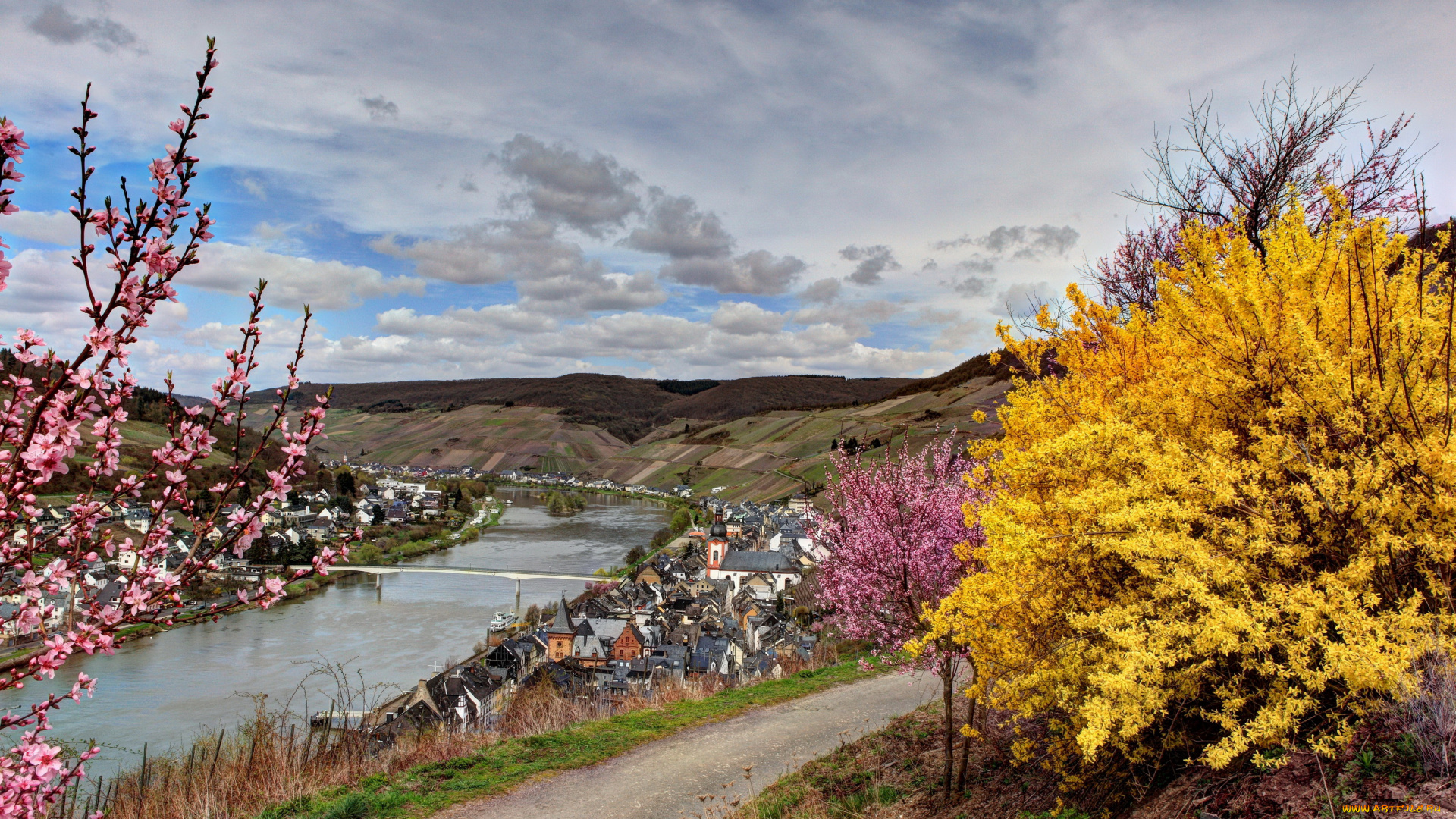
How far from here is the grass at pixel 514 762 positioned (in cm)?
775

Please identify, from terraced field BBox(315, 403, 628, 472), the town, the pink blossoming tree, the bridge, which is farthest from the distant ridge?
the pink blossoming tree

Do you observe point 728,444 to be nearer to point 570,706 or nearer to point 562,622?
point 562,622

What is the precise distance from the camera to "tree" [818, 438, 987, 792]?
311 inches

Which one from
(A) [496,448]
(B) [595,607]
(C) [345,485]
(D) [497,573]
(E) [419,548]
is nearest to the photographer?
(B) [595,607]

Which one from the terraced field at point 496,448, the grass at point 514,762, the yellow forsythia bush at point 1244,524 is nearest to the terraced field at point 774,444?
the terraced field at point 496,448

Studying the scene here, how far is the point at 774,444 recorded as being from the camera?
13838 centimetres

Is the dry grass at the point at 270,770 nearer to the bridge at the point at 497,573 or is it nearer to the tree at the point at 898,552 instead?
the tree at the point at 898,552

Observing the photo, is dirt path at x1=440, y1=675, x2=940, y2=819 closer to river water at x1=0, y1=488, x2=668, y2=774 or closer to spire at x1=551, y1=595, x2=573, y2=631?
river water at x1=0, y1=488, x2=668, y2=774

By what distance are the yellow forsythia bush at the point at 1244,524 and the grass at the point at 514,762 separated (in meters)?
6.33

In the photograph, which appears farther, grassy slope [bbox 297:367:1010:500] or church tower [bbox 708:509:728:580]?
grassy slope [bbox 297:367:1010:500]

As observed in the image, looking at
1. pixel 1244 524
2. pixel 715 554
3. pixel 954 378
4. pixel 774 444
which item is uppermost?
pixel 954 378

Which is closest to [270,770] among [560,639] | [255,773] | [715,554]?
[255,773]

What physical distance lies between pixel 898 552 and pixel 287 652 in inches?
1442

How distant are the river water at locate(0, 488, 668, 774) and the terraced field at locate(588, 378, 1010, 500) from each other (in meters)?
37.8
